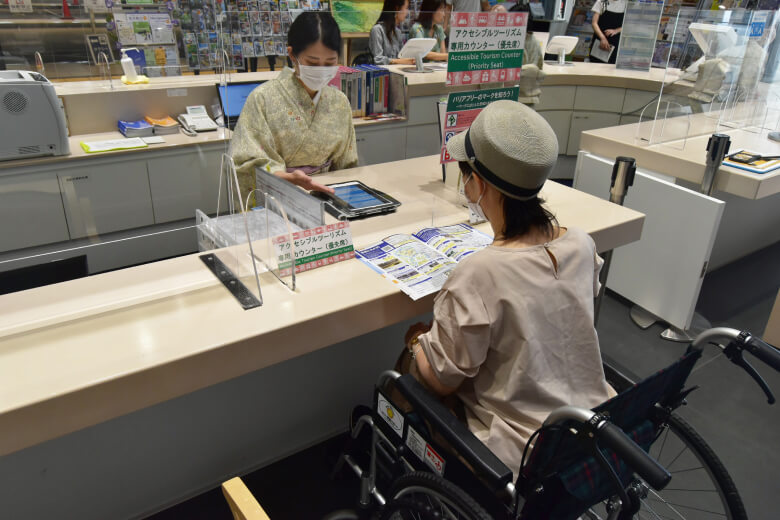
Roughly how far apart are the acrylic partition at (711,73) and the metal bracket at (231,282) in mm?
2399

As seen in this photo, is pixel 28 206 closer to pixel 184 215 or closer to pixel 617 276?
pixel 184 215

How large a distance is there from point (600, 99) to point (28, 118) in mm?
4420

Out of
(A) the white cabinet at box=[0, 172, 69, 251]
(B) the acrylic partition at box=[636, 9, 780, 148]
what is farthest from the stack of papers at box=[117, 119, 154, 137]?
(B) the acrylic partition at box=[636, 9, 780, 148]

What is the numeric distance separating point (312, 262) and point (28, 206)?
A: 2.29 ft

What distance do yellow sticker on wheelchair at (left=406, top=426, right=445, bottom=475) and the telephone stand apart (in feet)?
3.21

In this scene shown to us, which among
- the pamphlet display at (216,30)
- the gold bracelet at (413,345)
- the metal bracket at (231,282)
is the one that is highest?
the pamphlet display at (216,30)

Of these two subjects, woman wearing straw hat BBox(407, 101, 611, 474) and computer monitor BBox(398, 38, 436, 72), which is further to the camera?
computer monitor BBox(398, 38, 436, 72)

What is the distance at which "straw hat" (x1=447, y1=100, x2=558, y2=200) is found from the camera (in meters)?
1.16

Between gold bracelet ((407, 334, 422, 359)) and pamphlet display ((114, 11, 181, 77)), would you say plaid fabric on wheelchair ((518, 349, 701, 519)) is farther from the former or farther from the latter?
pamphlet display ((114, 11, 181, 77))

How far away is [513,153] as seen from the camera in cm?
116

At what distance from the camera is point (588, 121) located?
15.9 feet

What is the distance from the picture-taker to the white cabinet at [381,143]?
251 centimetres

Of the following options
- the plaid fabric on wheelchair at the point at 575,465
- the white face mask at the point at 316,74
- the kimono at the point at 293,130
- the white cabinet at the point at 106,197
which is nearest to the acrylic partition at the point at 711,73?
the kimono at the point at 293,130

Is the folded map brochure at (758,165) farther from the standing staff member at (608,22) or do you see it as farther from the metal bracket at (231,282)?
the standing staff member at (608,22)
